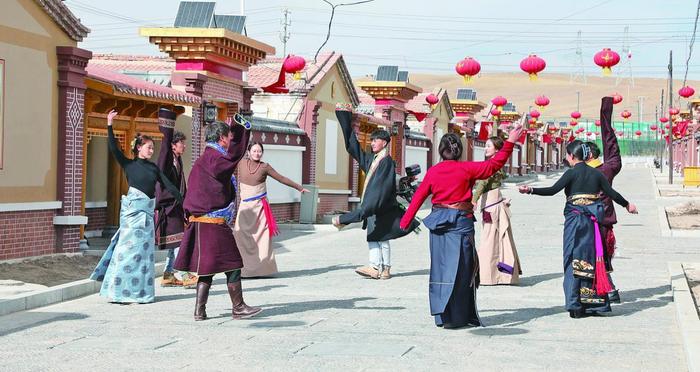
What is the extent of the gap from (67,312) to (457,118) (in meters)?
44.5

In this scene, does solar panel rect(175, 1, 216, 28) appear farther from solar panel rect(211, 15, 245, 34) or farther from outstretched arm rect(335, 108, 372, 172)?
outstretched arm rect(335, 108, 372, 172)

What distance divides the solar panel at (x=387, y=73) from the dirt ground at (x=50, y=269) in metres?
20.8

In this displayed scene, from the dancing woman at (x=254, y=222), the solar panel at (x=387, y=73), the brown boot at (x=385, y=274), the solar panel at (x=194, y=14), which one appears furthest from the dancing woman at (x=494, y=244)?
the solar panel at (x=387, y=73)

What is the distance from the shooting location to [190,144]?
66.5 feet

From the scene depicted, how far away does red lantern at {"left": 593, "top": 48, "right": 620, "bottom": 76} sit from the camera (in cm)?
2072

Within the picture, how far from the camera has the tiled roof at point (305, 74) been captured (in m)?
28.0

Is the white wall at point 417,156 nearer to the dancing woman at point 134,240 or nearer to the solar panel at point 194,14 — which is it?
the solar panel at point 194,14

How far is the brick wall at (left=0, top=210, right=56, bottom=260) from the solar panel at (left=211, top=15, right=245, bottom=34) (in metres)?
7.25

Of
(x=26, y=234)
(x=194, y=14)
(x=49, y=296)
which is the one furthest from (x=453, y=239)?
(x=194, y=14)

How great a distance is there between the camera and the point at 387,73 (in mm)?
35125

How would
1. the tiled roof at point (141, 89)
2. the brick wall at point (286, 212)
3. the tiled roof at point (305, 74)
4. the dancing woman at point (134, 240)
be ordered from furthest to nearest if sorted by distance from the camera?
the tiled roof at point (305, 74) → the brick wall at point (286, 212) → the tiled roof at point (141, 89) → the dancing woman at point (134, 240)

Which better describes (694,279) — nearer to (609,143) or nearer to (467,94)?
(609,143)

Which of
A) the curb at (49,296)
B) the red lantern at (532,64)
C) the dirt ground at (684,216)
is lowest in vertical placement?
the curb at (49,296)

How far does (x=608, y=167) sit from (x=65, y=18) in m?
7.65
